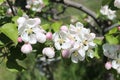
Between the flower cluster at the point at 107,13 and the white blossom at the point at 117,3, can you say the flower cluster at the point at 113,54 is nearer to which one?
the white blossom at the point at 117,3

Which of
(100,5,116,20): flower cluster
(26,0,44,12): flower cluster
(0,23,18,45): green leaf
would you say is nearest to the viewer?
Result: (0,23,18,45): green leaf

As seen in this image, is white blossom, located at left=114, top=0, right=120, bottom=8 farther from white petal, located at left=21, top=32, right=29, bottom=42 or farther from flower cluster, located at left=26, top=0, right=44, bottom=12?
flower cluster, located at left=26, top=0, right=44, bottom=12

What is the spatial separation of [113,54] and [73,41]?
0.30 metres

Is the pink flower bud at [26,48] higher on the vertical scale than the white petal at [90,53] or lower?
lower

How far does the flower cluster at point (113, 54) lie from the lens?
7.75 feet

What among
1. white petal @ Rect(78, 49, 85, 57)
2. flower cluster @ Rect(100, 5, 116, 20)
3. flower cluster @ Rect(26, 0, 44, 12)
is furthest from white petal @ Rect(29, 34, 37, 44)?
flower cluster @ Rect(100, 5, 116, 20)

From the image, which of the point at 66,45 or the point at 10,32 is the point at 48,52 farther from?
the point at 10,32

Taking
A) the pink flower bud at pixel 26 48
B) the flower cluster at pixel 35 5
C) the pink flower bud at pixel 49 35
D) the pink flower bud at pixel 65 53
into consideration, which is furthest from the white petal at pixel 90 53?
the flower cluster at pixel 35 5

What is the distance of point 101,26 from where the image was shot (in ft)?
14.4

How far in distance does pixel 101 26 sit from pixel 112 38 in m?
2.06

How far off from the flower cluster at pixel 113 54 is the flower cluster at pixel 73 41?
0.37ft

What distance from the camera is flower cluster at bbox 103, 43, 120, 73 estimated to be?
236cm

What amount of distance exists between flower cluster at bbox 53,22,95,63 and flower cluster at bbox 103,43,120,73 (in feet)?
0.37

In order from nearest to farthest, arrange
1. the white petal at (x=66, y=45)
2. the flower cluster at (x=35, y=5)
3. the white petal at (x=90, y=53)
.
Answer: the white petal at (x=66, y=45) → the white petal at (x=90, y=53) → the flower cluster at (x=35, y=5)
